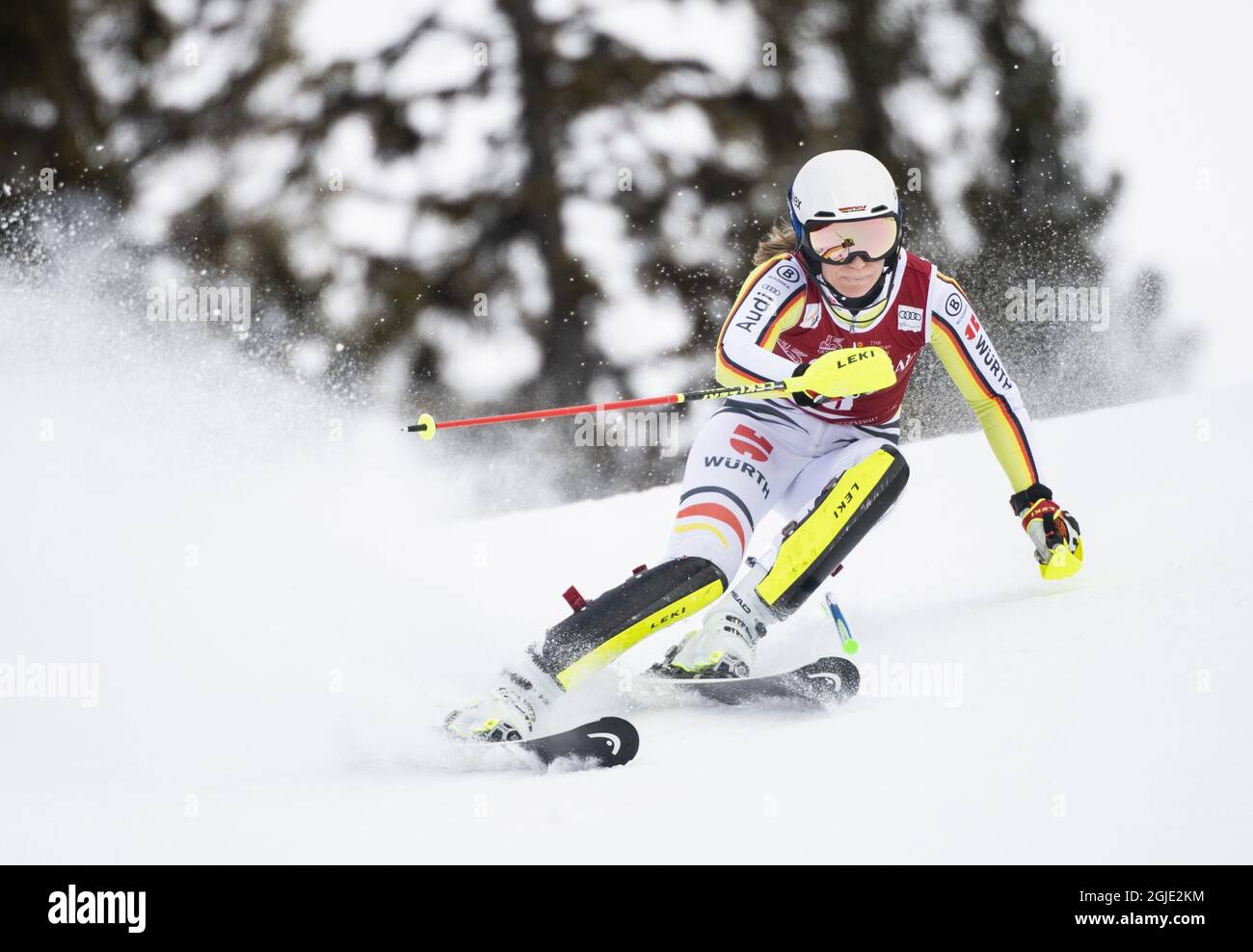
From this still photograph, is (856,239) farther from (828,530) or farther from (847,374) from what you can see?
(828,530)

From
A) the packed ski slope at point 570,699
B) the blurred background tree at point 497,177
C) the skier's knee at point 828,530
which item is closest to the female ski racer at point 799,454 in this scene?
the skier's knee at point 828,530

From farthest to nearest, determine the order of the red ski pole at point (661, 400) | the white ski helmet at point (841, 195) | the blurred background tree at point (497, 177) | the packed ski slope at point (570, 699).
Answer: the blurred background tree at point (497, 177) < the white ski helmet at point (841, 195) < the red ski pole at point (661, 400) < the packed ski slope at point (570, 699)

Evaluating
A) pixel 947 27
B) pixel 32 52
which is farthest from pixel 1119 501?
pixel 32 52

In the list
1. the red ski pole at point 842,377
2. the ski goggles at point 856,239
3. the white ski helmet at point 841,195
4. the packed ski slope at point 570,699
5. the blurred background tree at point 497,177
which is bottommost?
the packed ski slope at point 570,699

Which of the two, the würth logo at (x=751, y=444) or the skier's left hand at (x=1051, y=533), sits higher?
the würth logo at (x=751, y=444)

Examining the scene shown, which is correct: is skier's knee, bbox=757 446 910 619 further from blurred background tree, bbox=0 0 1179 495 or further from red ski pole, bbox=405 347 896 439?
blurred background tree, bbox=0 0 1179 495

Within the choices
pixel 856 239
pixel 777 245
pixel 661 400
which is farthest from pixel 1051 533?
pixel 661 400

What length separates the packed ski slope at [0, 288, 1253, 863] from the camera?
7.97 feet

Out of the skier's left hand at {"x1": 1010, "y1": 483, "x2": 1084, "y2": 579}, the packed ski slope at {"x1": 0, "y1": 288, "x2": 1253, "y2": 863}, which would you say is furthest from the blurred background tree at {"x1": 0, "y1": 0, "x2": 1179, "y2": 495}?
the skier's left hand at {"x1": 1010, "y1": 483, "x2": 1084, "y2": 579}

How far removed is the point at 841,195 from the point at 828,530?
34.6 inches

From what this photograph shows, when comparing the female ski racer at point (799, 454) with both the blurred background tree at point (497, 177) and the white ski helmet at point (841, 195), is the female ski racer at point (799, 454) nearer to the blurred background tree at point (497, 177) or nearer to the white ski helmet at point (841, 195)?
the white ski helmet at point (841, 195)

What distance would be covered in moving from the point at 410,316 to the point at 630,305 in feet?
6.06

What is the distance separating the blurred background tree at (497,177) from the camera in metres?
11.5

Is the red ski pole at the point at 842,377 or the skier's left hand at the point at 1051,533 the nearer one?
the red ski pole at the point at 842,377
